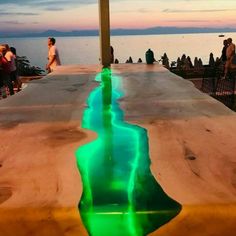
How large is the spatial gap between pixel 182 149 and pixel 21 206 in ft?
2.67

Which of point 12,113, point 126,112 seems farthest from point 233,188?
Result: point 12,113

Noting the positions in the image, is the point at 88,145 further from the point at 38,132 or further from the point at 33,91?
the point at 33,91

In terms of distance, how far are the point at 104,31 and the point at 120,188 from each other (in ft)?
18.8

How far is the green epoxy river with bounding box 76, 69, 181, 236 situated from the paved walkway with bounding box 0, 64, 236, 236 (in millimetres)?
34

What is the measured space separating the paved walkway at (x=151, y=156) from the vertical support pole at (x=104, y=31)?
392cm

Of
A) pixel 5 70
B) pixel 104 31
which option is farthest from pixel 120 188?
pixel 5 70

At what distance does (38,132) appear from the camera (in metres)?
2.05

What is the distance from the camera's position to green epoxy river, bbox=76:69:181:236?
1133 mm

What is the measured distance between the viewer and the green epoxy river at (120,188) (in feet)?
3.72

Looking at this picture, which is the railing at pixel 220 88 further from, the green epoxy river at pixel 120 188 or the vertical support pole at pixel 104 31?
the green epoxy river at pixel 120 188

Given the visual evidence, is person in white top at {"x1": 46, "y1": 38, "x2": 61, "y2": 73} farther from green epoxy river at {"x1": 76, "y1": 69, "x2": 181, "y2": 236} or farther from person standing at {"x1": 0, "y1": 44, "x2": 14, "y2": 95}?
green epoxy river at {"x1": 76, "y1": 69, "x2": 181, "y2": 236}

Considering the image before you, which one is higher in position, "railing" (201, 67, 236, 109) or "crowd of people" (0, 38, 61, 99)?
"crowd of people" (0, 38, 61, 99)

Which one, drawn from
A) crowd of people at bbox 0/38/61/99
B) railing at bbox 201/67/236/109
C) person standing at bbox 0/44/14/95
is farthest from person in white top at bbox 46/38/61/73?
railing at bbox 201/67/236/109

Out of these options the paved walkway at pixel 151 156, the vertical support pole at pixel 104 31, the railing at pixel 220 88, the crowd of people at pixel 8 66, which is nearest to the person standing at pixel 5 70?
the crowd of people at pixel 8 66
